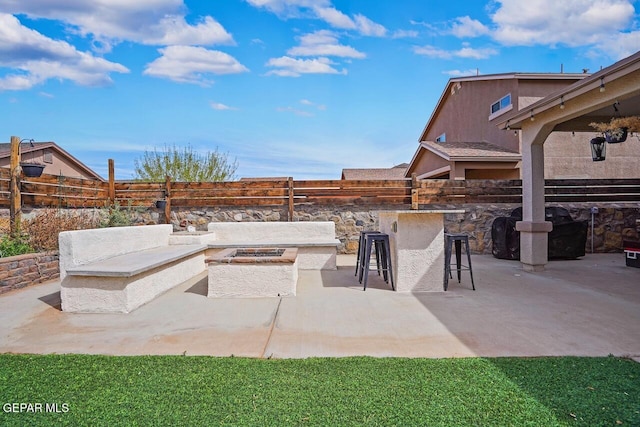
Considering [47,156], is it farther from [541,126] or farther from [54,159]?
[541,126]

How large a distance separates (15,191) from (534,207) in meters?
9.39

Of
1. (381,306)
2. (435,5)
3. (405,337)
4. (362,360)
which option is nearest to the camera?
(362,360)

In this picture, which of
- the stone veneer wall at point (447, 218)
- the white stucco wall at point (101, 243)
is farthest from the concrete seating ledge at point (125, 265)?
the stone veneer wall at point (447, 218)

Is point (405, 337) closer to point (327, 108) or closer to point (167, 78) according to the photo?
point (327, 108)

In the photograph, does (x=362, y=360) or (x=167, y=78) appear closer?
(x=362, y=360)

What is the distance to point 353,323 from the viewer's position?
3.77 meters

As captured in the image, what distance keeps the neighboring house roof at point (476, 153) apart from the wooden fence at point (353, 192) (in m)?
1.57

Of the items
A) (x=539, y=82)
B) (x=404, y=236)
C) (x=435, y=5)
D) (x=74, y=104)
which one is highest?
(x=435, y=5)

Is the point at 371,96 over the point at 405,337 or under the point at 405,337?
over

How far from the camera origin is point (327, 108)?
11.1m

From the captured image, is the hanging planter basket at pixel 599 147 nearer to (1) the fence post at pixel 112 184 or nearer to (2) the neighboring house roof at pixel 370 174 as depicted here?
(1) the fence post at pixel 112 184

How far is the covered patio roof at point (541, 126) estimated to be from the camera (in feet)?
18.8

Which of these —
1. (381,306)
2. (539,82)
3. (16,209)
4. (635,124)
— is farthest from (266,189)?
(539,82)

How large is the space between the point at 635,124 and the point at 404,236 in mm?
4799
